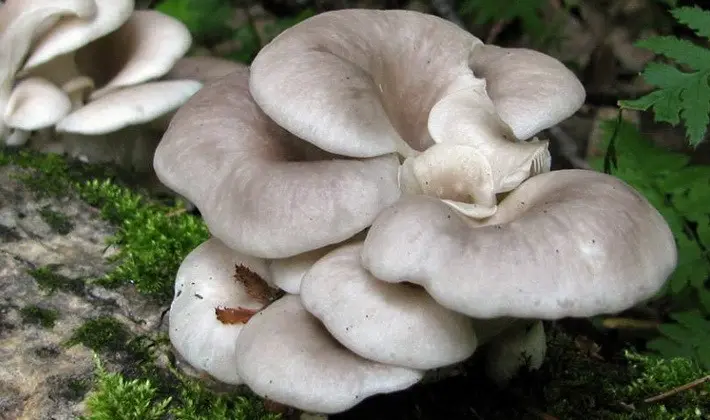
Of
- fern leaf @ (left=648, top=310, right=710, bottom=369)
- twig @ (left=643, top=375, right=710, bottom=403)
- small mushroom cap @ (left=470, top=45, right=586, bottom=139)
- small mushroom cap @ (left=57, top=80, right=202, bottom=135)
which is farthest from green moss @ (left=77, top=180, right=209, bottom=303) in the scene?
fern leaf @ (left=648, top=310, right=710, bottom=369)

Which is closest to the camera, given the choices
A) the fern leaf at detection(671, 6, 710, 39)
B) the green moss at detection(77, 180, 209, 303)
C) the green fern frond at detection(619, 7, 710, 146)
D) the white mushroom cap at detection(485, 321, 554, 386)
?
the white mushroom cap at detection(485, 321, 554, 386)

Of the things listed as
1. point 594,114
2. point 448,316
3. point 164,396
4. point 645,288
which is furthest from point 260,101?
point 594,114

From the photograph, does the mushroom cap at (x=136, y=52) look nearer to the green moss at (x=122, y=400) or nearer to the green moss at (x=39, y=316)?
the green moss at (x=39, y=316)

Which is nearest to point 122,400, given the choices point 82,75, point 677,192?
point 82,75

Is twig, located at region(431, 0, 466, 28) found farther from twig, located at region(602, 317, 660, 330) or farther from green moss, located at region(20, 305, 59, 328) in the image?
green moss, located at region(20, 305, 59, 328)

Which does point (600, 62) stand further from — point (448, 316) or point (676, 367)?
point (448, 316)

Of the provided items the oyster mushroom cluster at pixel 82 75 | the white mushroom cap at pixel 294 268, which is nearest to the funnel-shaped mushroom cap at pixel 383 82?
the white mushroom cap at pixel 294 268

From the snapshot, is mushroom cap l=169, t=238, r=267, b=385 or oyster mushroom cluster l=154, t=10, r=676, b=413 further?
mushroom cap l=169, t=238, r=267, b=385
